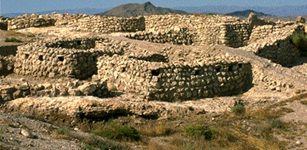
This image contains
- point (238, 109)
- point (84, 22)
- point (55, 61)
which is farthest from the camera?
point (84, 22)

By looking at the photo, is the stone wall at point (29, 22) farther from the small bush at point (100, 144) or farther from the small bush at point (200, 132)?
the small bush at point (100, 144)

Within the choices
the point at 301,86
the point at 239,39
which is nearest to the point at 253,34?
the point at 239,39

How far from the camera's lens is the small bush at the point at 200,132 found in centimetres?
1485

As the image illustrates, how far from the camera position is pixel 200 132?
48.7ft

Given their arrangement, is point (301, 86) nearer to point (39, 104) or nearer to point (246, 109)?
point (246, 109)

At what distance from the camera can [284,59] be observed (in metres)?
26.8

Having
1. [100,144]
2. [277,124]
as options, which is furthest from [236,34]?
[100,144]

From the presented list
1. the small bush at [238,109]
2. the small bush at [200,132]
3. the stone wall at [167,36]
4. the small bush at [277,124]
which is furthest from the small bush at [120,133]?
the stone wall at [167,36]

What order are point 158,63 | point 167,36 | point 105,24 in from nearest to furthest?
point 158,63
point 167,36
point 105,24

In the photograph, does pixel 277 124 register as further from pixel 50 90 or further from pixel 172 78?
pixel 50 90

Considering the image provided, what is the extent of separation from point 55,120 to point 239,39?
631 inches

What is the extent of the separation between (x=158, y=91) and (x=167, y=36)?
8.96 metres

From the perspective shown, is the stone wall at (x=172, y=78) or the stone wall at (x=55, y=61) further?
the stone wall at (x=55, y=61)

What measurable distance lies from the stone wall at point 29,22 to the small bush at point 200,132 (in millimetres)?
21106
